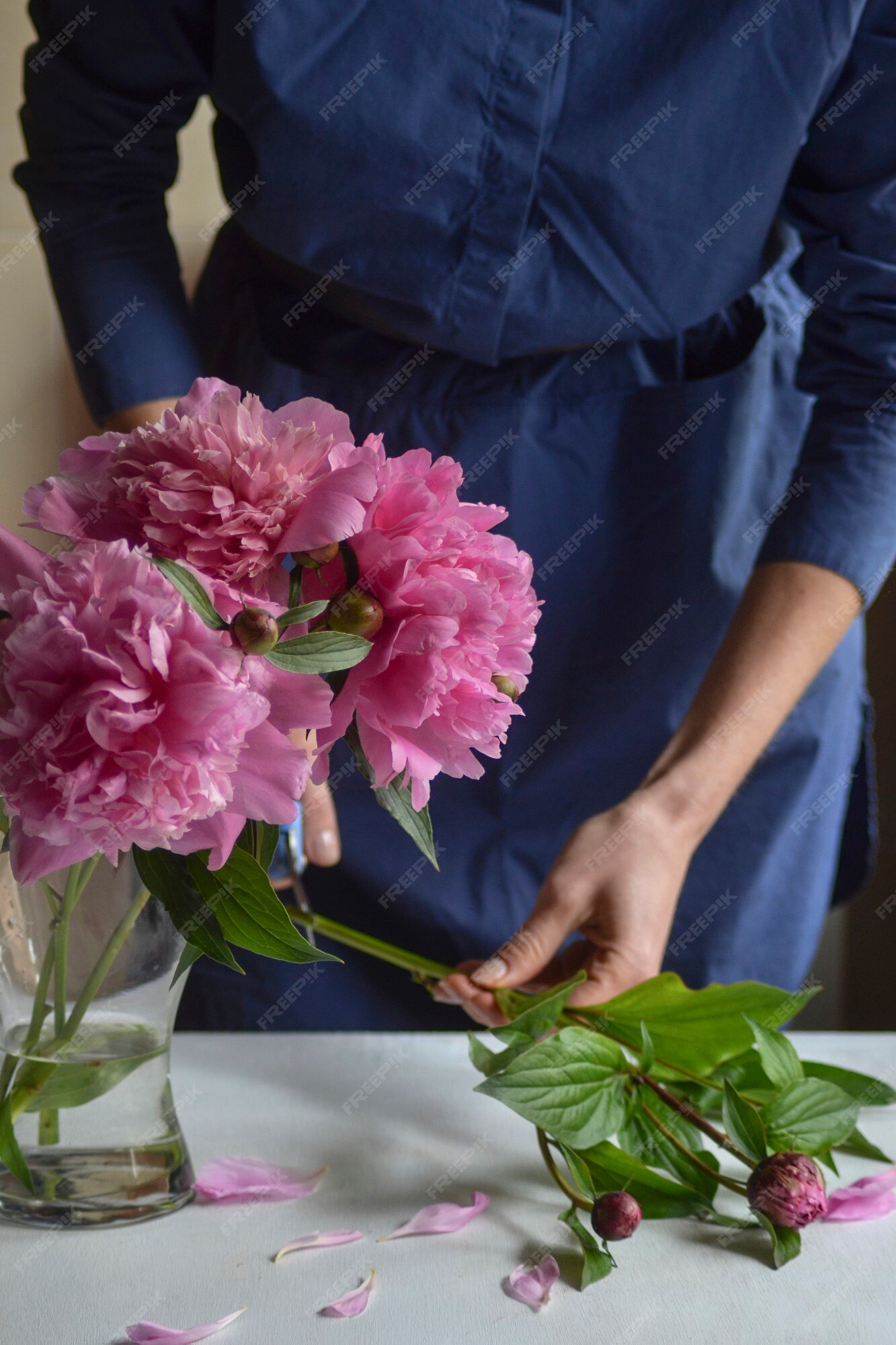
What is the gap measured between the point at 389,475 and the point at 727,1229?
1.02 ft

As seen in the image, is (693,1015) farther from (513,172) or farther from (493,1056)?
(513,172)

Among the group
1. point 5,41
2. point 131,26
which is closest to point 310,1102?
point 131,26

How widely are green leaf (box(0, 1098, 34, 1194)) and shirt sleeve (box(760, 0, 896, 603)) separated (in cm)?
50

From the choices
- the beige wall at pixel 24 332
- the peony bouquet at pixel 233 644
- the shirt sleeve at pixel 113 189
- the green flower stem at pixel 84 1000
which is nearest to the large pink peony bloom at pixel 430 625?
the peony bouquet at pixel 233 644

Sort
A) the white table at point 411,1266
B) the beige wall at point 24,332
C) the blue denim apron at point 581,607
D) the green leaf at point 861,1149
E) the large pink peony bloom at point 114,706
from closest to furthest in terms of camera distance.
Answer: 1. the large pink peony bloom at point 114,706
2. the white table at point 411,1266
3. the green leaf at point 861,1149
4. the blue denim apron at point 581,607
5. the beige wall at point 24,332

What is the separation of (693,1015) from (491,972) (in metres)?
0.09

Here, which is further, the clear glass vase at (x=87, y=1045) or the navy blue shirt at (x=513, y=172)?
the navy blue shirt at (x=513, y=172)

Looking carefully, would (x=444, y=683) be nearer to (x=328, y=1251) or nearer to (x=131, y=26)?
(x=328, y=1251)

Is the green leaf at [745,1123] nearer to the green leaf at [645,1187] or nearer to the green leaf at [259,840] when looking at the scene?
the green leaf at [645,1187]

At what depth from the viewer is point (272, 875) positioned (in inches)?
Result: 26.4

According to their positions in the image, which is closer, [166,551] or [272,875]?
[166,551]

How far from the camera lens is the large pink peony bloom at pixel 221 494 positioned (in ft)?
1.02

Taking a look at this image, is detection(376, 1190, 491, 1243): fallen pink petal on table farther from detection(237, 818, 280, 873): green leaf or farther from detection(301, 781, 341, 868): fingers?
detection(301, 781, 341, 868): fingers

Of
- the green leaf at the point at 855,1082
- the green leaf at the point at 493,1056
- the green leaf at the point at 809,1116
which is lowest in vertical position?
the green leaf at the point at 855,1082
